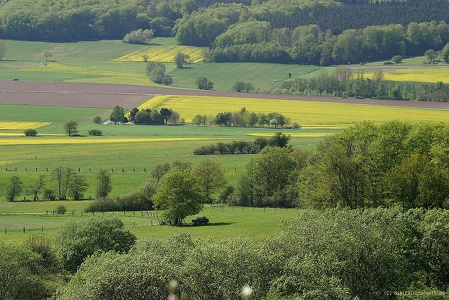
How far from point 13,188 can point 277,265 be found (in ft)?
167

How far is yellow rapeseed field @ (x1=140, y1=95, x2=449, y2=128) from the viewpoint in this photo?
466 feet

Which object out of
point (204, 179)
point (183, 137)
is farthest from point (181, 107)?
point (204, 179)

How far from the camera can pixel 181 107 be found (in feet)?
522

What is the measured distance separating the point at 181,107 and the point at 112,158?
46265 mm

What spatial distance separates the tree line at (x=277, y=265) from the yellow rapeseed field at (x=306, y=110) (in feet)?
267

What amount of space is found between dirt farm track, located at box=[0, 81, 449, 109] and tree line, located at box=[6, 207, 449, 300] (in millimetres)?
100498

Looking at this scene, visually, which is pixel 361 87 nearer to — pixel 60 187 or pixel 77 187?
pixel 77 187

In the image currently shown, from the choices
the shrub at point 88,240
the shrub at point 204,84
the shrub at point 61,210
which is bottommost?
the shrub at point 61,210

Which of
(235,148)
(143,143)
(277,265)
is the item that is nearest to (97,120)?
(143,143)

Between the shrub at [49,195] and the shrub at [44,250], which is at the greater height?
the shrub at [44,250]

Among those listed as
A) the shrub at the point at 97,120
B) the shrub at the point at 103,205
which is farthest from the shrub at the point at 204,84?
the shrub at the point at 103,205

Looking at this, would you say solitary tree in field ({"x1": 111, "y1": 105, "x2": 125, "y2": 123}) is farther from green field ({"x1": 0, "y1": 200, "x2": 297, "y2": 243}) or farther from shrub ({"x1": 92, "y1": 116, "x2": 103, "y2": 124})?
green field ({"x1": 0, "y1": 200, "x2": 297, "y2": 243})

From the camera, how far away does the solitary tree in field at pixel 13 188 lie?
95000 mm

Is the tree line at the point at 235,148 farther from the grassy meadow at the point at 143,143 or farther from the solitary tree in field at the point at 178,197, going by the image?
the solitary tree in field at the point at 178,197
